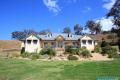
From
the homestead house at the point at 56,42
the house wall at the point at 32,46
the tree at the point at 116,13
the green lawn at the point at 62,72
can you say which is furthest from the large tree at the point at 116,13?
the green lawn at the point at 62,72

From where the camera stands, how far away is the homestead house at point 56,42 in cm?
6731

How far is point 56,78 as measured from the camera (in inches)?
820

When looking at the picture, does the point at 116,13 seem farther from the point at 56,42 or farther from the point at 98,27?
the point at 98,27

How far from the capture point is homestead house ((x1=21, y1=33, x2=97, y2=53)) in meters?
67.3

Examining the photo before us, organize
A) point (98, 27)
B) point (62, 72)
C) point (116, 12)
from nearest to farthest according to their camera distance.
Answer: point (62, 72) < point (116, 12) < point (98, 27)

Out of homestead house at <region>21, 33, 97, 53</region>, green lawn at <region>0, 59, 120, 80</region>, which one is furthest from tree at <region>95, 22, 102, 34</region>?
green lawn at <region>0, 59, 120, 80</region>

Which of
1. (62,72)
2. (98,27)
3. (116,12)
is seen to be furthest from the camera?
(98,27)

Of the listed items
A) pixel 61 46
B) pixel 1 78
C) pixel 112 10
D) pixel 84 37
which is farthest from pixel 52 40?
pixel 1 78

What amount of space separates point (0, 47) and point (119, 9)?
119 feet

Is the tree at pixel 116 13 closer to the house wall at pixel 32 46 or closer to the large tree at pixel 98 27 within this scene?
the house wall at pixel 32 46

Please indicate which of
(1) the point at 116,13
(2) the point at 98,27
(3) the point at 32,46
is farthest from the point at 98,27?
(3) the point at 32,46

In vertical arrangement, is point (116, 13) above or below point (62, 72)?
above

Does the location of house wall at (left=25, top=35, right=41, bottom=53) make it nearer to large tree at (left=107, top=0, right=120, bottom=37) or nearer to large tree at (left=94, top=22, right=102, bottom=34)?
large tree at (left=107, top=0, right=120, bottom=37)

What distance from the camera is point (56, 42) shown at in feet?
225
